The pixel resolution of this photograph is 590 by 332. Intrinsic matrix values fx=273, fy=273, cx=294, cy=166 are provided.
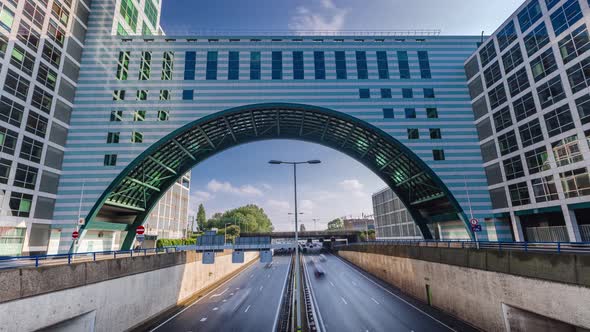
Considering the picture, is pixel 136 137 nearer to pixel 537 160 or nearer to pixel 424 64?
pixel 424 64

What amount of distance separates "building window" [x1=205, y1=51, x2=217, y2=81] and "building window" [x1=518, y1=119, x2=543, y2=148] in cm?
4617

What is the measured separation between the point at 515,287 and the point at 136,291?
1143 inches

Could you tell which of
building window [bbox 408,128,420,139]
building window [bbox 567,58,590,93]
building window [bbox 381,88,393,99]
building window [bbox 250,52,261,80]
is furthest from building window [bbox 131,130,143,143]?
building window [bbox 567,58,590,93]

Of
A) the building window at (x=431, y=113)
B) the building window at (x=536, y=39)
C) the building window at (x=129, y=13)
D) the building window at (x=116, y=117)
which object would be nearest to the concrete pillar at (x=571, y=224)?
the building window at (x=536, y=39)

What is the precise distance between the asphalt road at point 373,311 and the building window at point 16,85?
1756 inches

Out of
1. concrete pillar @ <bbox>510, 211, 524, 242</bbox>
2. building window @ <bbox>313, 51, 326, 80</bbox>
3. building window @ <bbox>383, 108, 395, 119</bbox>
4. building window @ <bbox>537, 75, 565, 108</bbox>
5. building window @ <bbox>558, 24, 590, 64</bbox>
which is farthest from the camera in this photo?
building window @ <bbox>313, 51, 326, 80</bbox>

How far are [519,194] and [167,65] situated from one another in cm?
5696

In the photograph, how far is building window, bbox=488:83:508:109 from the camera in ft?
131

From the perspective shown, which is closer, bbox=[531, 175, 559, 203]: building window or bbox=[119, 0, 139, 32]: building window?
bbox=[531, 175, 559, 203]: building window

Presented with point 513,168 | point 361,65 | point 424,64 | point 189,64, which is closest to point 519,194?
point 513,168

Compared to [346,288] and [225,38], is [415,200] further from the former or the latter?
[225,38]

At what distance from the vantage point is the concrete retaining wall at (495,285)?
14.6 meters

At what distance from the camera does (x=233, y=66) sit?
46.7 metres

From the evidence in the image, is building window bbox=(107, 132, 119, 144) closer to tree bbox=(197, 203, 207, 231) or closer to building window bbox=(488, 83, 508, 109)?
building window bbox=(488, 83, 508, 109)
